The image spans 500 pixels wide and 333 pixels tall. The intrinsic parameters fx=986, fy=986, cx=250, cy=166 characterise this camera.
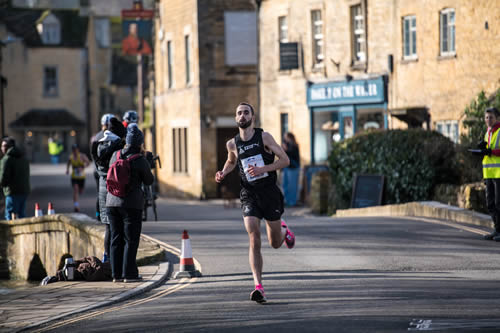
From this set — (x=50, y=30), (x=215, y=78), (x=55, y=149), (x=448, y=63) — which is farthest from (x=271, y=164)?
(x=50, y=30)

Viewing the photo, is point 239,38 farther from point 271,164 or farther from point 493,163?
point 271,164

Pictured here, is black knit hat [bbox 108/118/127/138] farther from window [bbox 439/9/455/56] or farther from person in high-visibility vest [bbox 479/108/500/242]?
window [bbox 439/9/455/56]

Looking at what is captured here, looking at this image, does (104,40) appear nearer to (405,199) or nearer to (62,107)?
(62,107)

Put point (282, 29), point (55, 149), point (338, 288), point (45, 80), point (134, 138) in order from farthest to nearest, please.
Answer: point (45, 80) < point (55, 149) < point (282, 29) < point (134, 138) < point (338, 288)

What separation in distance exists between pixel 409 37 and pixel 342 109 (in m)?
3.53

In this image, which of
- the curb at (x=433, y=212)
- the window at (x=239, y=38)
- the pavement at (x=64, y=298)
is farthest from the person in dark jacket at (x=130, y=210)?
the window at (x=239, y=38)

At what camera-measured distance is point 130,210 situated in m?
11.6

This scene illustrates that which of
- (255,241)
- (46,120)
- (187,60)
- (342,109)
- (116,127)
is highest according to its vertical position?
(187,60)

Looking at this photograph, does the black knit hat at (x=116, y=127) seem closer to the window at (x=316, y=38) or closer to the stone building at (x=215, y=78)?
the window at (x=316, y=38)

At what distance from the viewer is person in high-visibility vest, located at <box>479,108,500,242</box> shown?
1380 centimetres

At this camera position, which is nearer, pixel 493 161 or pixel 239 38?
pixel 493 161

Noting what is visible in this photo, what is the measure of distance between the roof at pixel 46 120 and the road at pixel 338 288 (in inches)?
2144

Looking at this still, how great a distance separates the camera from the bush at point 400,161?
67.2 ft

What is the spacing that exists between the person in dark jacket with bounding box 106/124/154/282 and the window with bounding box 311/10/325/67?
1923cm
